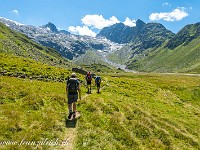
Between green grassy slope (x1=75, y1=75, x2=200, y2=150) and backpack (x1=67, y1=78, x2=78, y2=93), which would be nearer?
green grassy slope (x1=75, y1=75, x2=200, y2=150)

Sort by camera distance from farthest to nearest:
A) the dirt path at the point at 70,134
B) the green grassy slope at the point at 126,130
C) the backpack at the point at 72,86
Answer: the backpack at the point at 72,86 < the green grassy slope at the point at 126,130 < the dirt path at the point at 70,134

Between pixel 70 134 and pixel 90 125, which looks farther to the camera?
pixel 90 125

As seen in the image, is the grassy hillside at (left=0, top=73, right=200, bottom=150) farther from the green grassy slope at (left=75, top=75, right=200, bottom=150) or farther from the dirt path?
the dirt path

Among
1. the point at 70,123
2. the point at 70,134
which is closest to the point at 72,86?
the point at 70,123

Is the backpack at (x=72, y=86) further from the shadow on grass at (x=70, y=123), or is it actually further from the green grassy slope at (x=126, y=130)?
the green grassy slope at (x=126, y=130)

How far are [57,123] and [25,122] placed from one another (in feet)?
8.68

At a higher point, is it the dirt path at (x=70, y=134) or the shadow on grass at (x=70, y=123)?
the shadow on grass at (x=70, y=123)

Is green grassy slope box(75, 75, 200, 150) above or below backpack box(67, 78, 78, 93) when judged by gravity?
below

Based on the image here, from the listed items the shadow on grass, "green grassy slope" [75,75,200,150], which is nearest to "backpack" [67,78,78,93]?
the shadow on grass

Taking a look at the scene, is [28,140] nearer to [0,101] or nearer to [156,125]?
[0,101]

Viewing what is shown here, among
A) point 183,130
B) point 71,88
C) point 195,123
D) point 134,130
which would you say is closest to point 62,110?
point 71,88

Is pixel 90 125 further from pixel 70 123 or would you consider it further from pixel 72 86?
pixel 72 86

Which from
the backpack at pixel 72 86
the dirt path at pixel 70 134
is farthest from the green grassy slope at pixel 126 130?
the backpack at pixel 72 86

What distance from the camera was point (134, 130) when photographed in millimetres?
25531
